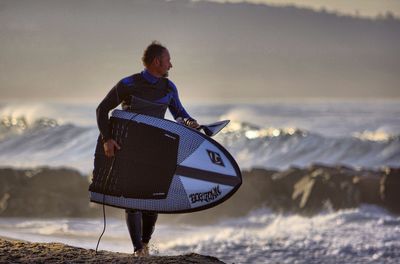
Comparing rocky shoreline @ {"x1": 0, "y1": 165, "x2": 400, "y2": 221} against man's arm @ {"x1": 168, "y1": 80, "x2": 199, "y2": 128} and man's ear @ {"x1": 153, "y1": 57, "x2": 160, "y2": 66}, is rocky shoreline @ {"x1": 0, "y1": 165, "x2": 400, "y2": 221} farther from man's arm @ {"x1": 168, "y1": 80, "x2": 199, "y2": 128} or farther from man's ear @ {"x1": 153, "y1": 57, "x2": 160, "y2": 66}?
man's ear @ {"x1": 153, "y1": 57, "x2": 160, "y2": 66}

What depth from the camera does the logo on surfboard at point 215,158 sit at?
589 centimetres

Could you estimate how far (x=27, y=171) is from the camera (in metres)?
19.3

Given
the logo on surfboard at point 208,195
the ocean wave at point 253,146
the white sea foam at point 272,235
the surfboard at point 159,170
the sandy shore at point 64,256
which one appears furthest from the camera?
the ocean wave at point 253,146

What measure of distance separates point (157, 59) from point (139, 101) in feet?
1.10

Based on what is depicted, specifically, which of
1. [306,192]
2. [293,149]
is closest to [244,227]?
[306,192]

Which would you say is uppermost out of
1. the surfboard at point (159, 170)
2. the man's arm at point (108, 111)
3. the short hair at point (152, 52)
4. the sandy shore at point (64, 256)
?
the short hair at point (152, 52)

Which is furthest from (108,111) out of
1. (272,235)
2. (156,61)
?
(272,235)

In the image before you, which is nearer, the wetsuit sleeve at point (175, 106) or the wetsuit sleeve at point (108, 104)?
the wetsuit sleeve at point (108, 104)

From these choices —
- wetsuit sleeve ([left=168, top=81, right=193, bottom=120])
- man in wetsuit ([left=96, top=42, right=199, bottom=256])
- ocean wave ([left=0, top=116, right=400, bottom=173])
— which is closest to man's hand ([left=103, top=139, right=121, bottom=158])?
man in wetsuit ([left=96, top=42, right=199, bottom=256])

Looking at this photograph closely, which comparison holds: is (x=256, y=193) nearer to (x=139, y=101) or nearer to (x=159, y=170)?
(x=159, y=170)

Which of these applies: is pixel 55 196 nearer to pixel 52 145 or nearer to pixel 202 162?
pixel 52 145

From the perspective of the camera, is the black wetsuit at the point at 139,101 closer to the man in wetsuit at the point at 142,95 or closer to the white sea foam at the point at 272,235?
the man in wetsuit at the point at 142,95

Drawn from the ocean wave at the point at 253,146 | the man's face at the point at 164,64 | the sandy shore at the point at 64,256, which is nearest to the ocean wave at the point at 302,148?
the ocean wave at the point at 253,146

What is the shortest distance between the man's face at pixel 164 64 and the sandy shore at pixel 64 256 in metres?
1.34
